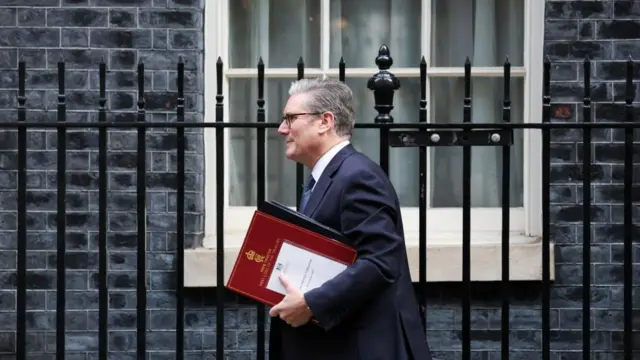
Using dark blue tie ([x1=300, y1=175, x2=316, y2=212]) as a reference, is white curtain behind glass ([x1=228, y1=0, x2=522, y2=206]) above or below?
above

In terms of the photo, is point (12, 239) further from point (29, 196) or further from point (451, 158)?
point (451, 158)

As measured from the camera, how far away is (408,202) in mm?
5672

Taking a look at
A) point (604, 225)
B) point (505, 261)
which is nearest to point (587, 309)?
point (505, 261)

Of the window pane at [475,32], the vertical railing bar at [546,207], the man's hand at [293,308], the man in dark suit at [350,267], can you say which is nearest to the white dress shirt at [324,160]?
the man in dark suit at [350,267]

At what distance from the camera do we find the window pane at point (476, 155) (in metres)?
5.62

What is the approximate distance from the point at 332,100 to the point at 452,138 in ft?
2.15

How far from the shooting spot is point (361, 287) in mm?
3125

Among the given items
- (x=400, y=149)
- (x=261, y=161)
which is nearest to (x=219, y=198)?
(x=261, y=161)

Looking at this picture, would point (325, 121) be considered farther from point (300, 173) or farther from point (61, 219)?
point (61, 219)

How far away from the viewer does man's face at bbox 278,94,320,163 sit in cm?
333

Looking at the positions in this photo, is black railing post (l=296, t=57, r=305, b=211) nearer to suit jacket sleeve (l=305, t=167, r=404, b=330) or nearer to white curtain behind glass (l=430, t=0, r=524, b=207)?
suit jacket sleeve (l=305, t=167, r=404, b=330)

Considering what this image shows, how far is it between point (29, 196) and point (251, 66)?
1346 millimetres

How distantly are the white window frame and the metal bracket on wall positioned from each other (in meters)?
1.58

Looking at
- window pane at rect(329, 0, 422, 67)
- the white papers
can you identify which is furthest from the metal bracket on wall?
window pane at rect(329, 0, 422, 67)
